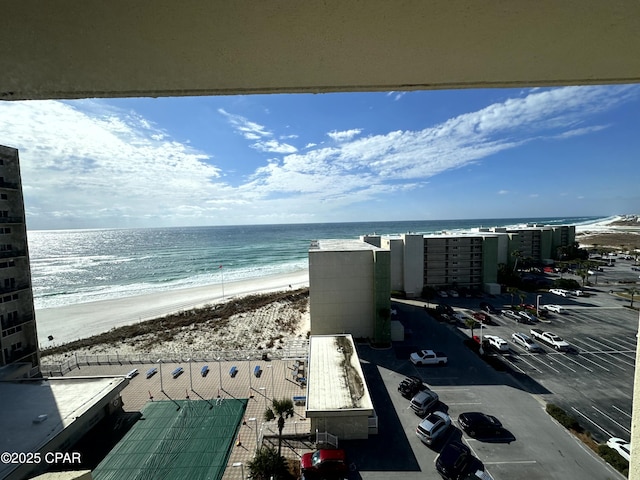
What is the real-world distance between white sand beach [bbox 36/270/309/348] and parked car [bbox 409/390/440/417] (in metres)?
26.0

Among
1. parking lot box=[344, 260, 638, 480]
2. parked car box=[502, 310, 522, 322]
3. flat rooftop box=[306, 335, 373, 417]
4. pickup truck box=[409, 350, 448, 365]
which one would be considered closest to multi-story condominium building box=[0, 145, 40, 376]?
flat rooftop box=[306, 335, 373, 417]

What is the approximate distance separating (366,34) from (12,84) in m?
1.75

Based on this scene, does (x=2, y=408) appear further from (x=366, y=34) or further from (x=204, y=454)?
(x=366, y=34)

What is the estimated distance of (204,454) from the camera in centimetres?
912

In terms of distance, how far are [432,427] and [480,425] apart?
1.98 metres

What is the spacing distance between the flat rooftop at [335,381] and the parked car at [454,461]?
2.58 metres

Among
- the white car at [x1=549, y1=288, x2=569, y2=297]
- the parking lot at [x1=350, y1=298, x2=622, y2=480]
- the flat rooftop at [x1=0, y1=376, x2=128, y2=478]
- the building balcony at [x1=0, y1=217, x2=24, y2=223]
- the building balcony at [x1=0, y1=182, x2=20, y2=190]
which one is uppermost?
the building balcony at [x1=0, y1=182, x2=20, y2=190]

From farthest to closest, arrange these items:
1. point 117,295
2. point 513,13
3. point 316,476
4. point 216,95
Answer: point 117,295 → point 316,476 → point 216,95 → point 513,13

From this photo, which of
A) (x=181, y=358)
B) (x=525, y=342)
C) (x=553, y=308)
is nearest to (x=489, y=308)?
(x=553, y=308)

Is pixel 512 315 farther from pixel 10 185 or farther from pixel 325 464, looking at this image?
pixel 10 185

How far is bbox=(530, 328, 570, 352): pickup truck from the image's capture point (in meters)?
16.5

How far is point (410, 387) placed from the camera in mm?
12648

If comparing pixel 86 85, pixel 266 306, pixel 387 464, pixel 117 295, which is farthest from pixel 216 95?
pixel 117 295

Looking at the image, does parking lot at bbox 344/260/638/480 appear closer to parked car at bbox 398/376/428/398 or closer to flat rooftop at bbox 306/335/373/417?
parked car at bbox 398/376/428/398
